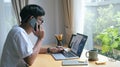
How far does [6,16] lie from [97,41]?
1385 millimetres

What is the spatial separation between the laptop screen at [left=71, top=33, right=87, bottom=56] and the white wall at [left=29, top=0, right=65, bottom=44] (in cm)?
97

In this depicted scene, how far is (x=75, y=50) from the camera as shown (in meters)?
2.41

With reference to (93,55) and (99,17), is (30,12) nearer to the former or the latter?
(93,55)

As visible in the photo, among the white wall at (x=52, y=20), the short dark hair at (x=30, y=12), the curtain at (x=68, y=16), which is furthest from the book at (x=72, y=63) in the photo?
the white wall at (x=52, y=20)

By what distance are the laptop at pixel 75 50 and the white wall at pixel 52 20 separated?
0.94 meters

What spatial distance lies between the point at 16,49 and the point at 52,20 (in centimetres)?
172

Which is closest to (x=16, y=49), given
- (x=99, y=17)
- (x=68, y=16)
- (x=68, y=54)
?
(x=68, y=54)

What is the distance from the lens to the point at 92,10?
294 centimetres

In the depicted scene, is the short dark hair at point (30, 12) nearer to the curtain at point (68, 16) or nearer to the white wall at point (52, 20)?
the curtain at point (68, 16)

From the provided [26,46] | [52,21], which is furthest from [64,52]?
[52,21]

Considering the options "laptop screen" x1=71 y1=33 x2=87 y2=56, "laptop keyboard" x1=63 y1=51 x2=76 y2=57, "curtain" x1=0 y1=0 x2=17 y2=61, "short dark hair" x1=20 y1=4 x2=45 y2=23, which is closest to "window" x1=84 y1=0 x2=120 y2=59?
"laptop screen" x1=71 y1=33 x2=87 y2=56

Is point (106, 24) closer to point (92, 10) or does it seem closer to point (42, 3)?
point (92, 10)

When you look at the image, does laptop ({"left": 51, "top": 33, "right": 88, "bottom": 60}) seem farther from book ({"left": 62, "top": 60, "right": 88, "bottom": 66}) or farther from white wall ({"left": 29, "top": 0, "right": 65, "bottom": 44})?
white wall ({"left": 29, "top": 0, "right": 65, "bottom": 44})

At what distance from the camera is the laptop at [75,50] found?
2.26 m
